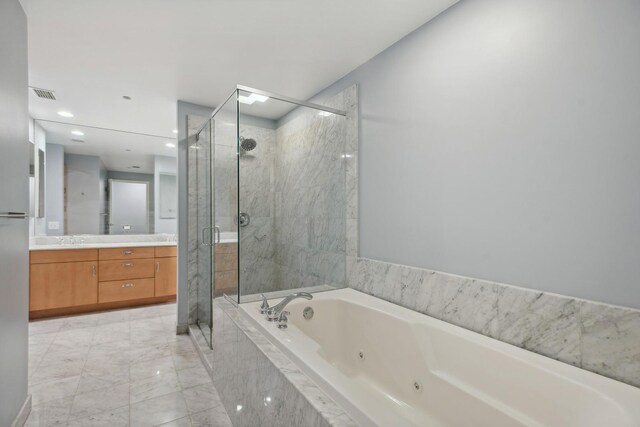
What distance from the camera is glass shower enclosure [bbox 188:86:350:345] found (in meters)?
2.34

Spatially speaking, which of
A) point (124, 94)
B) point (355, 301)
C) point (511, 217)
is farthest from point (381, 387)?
point (124, 94)

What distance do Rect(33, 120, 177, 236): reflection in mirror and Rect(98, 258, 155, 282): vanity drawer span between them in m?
0.61

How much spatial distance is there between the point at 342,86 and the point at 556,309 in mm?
2146

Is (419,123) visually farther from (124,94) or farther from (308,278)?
(124,94)

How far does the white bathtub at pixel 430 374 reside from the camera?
1.06 metres

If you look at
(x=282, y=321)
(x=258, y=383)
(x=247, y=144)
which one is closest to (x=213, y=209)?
(x=247, y=144)

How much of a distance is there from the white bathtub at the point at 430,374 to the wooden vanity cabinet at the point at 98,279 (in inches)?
105

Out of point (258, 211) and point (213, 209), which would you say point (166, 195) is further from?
point (258, 211)

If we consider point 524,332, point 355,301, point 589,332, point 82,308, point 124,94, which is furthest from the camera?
point 82,308

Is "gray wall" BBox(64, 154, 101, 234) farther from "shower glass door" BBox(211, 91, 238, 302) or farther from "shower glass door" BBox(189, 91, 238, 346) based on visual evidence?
"shower glass door" BBox(211, 91, 238, 302)

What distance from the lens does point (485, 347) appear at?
1.41 meters

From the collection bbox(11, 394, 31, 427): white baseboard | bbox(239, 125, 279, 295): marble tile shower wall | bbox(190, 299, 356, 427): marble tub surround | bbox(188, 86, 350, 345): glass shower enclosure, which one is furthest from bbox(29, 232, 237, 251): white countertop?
bbox(190, 299, 356, 427): marble tub surround

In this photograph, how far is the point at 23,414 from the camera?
1.77 meters

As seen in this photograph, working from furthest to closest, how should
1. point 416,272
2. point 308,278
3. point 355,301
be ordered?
point 308,278 → point 355,301 → point 416,272
